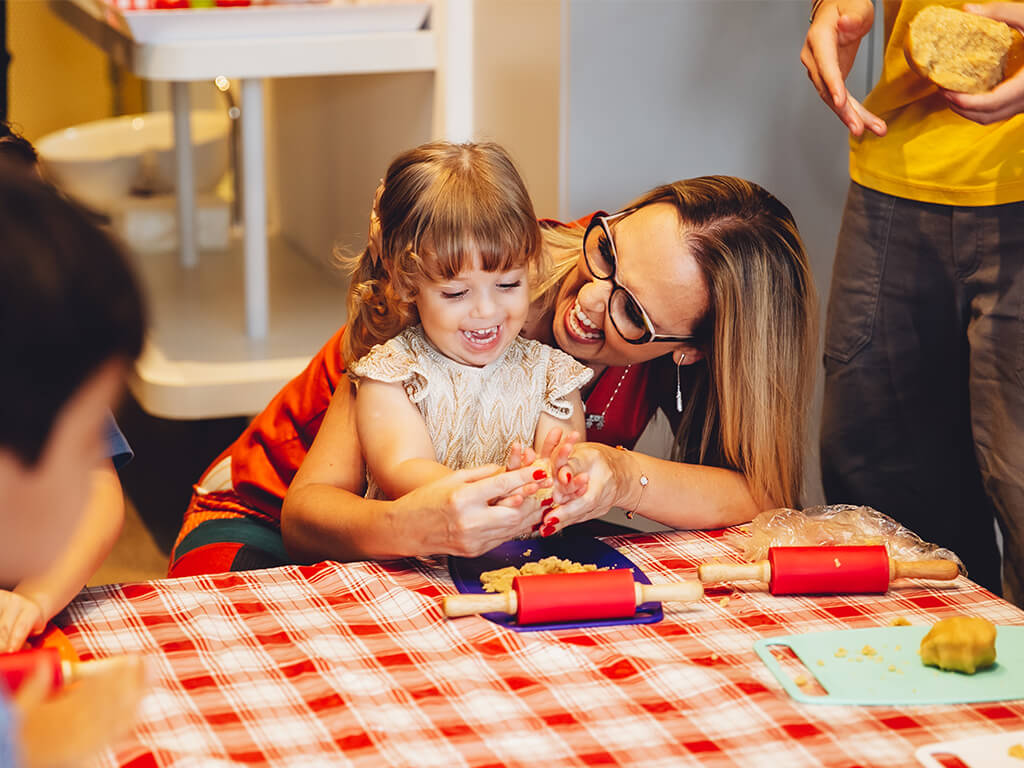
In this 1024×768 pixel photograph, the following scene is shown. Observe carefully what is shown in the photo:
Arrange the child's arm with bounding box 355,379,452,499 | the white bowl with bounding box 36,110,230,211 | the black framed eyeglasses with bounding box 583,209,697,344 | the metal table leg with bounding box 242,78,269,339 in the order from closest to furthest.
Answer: the child's arm with bounding box 355,379,452,499, the black framed eyeglasses with bounding box 583,209,697,344, the metal table leg with bounding box 242,78,269,339, the white bowl with bounding box 36,110,230,211

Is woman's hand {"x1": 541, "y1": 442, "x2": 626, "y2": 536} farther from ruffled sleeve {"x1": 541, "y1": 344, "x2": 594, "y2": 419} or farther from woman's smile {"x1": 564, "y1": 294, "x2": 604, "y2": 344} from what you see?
woman's smile {"x1": 564, "y1": 294, "x2": 604, "y2": 344}

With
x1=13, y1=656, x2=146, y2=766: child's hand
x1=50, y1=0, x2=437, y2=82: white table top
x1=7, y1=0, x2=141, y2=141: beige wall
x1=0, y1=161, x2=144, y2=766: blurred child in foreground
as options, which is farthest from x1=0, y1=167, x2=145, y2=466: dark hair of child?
x1=7, y1=0, x2=141, y2=141: beige wall

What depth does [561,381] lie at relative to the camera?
4.78 ft

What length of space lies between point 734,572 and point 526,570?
0.72 ft

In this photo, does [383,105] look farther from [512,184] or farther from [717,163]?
[512,184]

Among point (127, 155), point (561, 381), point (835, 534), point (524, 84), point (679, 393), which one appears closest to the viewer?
point (835, 534)

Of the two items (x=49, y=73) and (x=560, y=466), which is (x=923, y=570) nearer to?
(x=560, y=466)

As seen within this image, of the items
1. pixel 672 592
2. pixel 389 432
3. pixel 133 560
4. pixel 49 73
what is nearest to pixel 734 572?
pixel 672 592

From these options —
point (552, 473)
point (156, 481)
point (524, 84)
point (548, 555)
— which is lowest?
point (156, 481)

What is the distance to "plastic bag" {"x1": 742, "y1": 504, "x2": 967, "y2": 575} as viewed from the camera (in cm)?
132

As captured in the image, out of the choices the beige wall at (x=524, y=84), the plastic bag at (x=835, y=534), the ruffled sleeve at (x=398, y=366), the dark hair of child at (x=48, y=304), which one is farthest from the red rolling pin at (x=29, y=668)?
the beige wall at (x=524, y=84)

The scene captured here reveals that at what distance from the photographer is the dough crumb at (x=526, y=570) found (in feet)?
3.94

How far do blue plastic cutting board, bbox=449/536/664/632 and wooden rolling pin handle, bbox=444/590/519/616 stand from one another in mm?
19

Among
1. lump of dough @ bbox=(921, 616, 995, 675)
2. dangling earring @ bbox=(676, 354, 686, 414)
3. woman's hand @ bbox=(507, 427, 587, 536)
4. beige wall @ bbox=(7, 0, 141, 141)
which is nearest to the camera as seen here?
lump of dough @ bbox=(921, 616, 995, 675)
